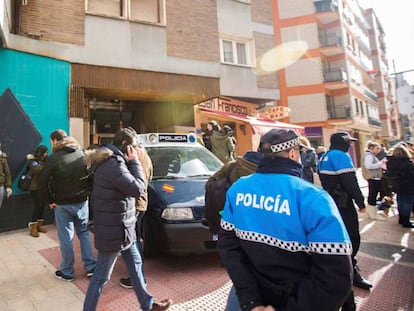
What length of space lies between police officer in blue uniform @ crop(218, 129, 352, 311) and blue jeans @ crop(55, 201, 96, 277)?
278 centimetres

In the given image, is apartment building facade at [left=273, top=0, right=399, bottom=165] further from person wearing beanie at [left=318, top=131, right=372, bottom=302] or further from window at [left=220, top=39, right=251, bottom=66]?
person wearing beanie at [left=318, top=131, right=372, bottom=302]

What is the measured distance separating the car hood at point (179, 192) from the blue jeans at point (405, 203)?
474 cm

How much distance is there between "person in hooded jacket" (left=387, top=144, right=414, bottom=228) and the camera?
6164 millimetres

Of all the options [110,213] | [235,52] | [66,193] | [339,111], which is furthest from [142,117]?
[339,111]

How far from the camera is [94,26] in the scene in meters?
8.73

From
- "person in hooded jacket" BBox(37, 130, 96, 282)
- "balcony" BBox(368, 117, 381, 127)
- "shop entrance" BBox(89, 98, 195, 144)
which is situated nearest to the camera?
"person in hooded jacket" BBox(37, 130, 96, 282)

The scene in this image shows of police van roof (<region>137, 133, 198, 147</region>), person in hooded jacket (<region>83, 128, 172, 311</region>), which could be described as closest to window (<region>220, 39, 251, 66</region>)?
police van roof (<region>137, 133, 198, 147</region>)

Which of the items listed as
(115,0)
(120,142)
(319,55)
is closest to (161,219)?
(120,142)

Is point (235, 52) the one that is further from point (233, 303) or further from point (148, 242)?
point (233, 303)

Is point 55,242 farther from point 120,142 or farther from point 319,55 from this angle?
point 319,55

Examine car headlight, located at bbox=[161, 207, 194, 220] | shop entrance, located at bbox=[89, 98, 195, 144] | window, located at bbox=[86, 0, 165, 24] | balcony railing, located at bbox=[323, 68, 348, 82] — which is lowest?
car headlight, located at bbox=[161, 207, 194, 220]

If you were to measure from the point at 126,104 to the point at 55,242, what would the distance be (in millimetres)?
7109

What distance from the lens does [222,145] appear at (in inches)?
288

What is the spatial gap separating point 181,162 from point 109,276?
8.75 ft
